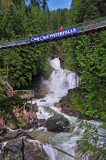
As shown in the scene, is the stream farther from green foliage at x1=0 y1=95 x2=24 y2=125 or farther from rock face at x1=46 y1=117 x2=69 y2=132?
green foliage at x1=0 y1=95 x2=24 y2=125

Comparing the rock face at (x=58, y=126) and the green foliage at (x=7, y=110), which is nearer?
the green foliage at (x=7, y=110)

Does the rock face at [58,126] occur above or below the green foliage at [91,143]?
below

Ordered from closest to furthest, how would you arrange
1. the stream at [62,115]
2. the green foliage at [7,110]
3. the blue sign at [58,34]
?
1. the green foliage at [7,110]
2. the stream at [62,115]
3. the blue sign at [58,34]

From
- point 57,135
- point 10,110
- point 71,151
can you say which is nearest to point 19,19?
point 57,135

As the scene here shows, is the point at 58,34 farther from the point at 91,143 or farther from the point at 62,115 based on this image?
the point at 91,143

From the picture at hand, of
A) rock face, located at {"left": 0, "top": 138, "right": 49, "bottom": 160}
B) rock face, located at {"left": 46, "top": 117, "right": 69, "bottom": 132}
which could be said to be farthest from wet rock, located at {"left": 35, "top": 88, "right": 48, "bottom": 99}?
rock face, located at {"left": 0, "top": 138, "right": 49, "bottom": 160}

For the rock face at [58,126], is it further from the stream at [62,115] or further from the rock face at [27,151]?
the rock face at [27,151]

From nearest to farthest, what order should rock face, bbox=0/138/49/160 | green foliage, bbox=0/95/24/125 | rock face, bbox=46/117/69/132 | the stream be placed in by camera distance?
green foliage, bbox=0/95/24/125, the stream, rock face, bbox=0/138/49/160, rock face, bbox=46/117/69/132

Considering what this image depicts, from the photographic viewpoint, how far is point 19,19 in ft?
87.7

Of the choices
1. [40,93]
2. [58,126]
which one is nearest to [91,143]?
[58,126]

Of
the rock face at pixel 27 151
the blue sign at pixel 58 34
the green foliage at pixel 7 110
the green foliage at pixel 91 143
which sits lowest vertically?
the rock face at pixel 27 151

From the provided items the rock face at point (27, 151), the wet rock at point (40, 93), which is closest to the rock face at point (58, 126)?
the rock face at point (27, 151)

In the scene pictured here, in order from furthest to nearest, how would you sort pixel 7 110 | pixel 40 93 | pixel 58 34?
pixel 40 93 < pixel 58 34 < pixel 7 110

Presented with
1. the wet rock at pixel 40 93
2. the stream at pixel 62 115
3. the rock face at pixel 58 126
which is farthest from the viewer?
the wet rock at pixel 40 93
